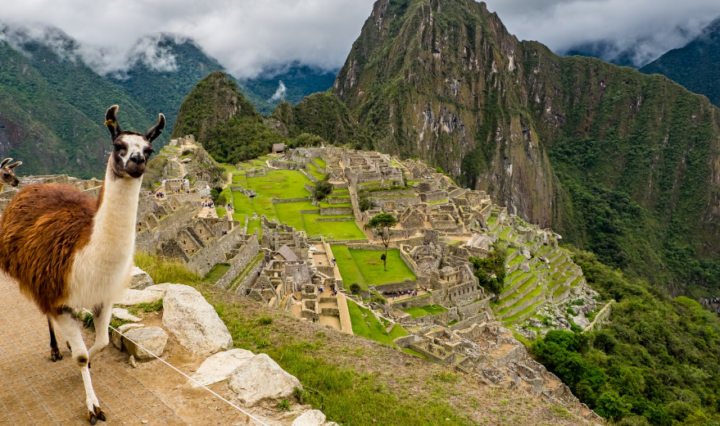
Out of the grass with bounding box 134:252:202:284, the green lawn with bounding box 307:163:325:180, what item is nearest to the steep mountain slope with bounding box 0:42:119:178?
the green lawn with bounding box 307:163:325:180

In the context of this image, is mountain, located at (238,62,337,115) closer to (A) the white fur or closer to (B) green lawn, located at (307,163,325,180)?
(B) green lawn, located at (307,163,325,180)

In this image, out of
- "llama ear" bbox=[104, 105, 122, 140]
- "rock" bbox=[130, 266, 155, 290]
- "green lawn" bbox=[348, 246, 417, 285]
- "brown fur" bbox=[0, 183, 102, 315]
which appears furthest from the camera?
"green lawn" bbox=[348, 246, 417, 285]

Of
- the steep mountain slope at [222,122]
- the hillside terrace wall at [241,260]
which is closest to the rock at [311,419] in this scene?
the hillside terrace wall at [241,260]

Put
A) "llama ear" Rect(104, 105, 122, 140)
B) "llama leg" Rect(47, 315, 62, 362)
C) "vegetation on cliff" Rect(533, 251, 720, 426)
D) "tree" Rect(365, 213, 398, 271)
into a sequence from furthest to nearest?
1. "tree" Rect(365, 213, 398, 271)
2. "vegetation on cliff" Rect(533, 251, 720, 426)
3. "llama leg" Rect(47, 315, 62, 362)
4. "llama ear" Rect(104, 105, 122, 140)

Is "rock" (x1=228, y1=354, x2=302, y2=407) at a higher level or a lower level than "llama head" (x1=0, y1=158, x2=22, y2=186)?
lower

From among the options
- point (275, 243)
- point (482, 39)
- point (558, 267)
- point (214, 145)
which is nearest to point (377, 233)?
point (275, 243)

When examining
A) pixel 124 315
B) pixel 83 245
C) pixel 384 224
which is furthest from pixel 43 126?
pixel 83 245
